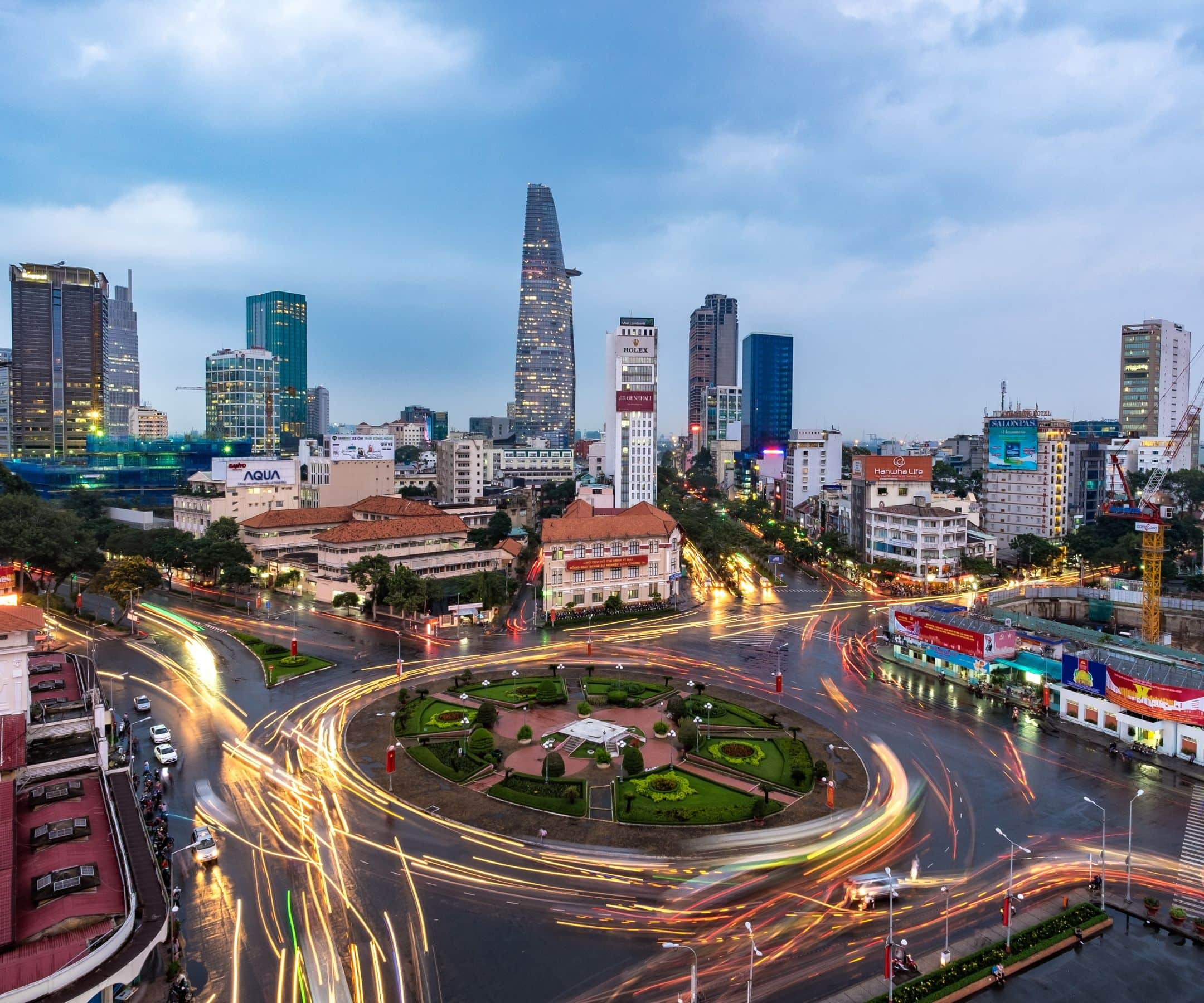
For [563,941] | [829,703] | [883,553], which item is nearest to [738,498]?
[883,553]

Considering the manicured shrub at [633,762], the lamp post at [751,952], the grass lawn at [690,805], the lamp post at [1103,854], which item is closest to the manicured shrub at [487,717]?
the manicured shrub at [633,762]

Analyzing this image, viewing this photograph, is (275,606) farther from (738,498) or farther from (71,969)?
(738,498)

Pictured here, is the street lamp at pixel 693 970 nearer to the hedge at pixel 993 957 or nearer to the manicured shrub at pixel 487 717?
the hedge at pixel 993 957

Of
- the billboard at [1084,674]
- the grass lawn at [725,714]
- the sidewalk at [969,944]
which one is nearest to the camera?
the sidewalk at [969,944]

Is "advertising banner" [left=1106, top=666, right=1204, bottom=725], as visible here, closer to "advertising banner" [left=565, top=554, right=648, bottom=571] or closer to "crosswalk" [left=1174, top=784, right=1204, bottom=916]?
"crosswalk" [left=1174, top=784, right=1204, bottom=916]

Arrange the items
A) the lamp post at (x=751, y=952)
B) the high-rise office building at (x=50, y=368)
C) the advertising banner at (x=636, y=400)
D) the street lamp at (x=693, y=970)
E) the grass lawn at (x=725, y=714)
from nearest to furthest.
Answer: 1. the street lamp at (x=693, y=970)
2. the lamp post at (x=751, y=952)
3. the grass lawn at (x=725, y=714)
4. the advertising banner at (x=636, y=400)
5. the high-rise office building at (x=50, y=368)

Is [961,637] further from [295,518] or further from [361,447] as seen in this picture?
[361,447]

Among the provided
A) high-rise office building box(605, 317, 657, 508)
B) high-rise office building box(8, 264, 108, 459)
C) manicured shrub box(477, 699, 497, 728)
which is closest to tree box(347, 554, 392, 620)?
manicured shrub box(477, 699, 497, 728)

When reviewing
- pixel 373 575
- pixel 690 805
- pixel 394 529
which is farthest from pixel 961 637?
pixel 394 529
